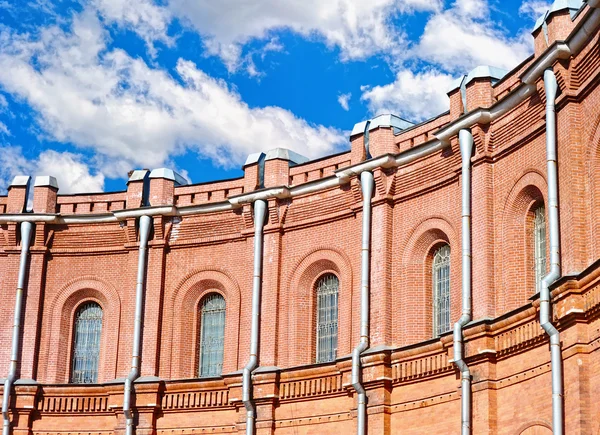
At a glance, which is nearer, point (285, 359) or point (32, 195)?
point (285, 359)

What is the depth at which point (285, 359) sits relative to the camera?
32875 millimetres

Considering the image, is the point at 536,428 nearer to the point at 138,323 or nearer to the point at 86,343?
the point at 138,323

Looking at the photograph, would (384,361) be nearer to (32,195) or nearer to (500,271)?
(500,271)

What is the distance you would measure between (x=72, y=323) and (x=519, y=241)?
15115 millimetres

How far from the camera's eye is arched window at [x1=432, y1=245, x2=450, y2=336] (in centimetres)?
2994

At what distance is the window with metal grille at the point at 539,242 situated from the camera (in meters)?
27.0

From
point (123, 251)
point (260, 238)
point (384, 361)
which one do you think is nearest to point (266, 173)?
point (260, 238)

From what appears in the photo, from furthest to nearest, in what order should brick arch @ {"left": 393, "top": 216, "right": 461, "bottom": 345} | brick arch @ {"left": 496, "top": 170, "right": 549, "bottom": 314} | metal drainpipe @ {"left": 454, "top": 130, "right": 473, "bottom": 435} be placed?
brick arch @ {"left": 393, "top": 216, "right": 461, "bottom": 345} < brick arch @ {"left": 496, "top": 170, "right": 549, "bottom": 314} < metal drainpipe @ {"left": 454, "top": 130, "right": 473, "bottom": 435}

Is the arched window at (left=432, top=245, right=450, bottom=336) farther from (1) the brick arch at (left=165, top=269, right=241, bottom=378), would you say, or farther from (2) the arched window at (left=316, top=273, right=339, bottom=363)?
(1) the brick arch at (left=165, top=269, right=241, bottom=378)

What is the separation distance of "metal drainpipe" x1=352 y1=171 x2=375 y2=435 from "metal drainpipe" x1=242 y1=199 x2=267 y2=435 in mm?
3539

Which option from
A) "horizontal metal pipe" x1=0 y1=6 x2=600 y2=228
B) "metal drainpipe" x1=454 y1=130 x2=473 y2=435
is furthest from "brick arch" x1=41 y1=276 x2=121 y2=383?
"metal drainpipe" x1=454 y1=130 x2=473 y2=435

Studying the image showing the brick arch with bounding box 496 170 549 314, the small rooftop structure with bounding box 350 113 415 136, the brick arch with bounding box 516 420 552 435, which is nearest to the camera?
the brick arch with bounding box 516 420 552 435

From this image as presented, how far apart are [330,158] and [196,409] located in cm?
780

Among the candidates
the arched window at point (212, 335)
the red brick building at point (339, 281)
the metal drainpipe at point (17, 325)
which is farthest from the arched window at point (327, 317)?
the metal drainpipe at point (17, 325)
